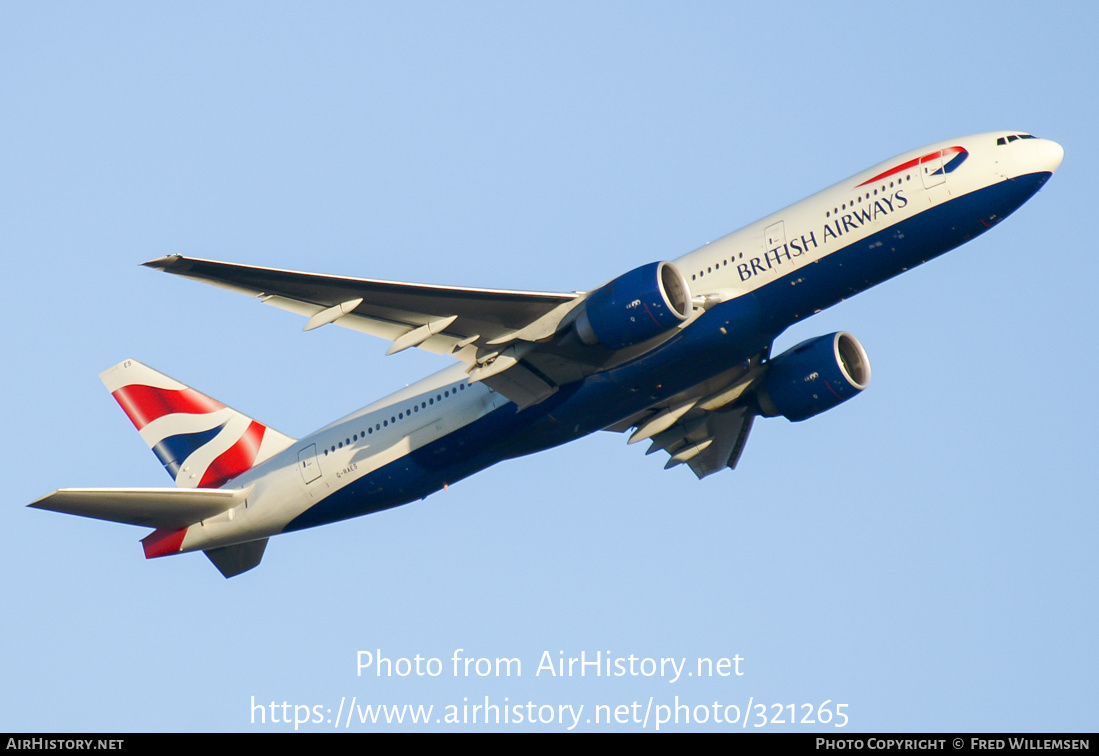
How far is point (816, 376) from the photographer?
3459 cm

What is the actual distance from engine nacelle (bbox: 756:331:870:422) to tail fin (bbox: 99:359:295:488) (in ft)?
43.7

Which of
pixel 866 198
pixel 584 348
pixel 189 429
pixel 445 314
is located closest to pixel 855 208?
pixel 866 198

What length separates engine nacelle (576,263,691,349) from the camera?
96.4ft

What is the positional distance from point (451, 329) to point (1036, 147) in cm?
1399

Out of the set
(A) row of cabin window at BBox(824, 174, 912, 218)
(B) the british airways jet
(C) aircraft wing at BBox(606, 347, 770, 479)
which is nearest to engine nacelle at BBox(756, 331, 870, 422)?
(B) the british airways jet

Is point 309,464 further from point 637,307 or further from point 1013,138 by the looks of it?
point 1013,138

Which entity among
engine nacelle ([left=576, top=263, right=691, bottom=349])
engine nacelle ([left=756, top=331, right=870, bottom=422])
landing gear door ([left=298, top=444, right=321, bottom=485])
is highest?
engine nacelle ([left=576, top=263, right=691, bottom=349])

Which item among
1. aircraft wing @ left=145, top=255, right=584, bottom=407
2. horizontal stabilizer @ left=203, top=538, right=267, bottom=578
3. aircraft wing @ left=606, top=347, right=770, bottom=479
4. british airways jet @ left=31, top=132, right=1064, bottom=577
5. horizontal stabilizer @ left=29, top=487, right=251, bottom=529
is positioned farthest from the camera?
horizontal stabilizer @ left=203, top=538, right=267, bottom=578

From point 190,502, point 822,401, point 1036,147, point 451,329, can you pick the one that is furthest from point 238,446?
point 1036,147

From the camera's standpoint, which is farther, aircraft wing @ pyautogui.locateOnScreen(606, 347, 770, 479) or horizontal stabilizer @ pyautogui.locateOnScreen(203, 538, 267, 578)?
horizontal stabilizer @ pyautogui.locateOnScreen(203, 538, 267, 578)

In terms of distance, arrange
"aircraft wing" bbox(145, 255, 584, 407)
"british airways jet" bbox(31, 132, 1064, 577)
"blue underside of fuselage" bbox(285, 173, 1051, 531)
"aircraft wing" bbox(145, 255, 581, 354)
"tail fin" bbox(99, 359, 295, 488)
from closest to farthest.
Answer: "aircraft wing" bbox(145, 255, 581, 354)
"aircraft wing" bbox(145, 255, 584, 407)
"british airways jet" bbox(31, 132, 1064, 577)
"blue underside of fuselage" bbox(285, 173, 1051, 531)
"tail fin" bbox(99, 359, 295, 488)

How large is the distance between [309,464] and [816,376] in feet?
43.7

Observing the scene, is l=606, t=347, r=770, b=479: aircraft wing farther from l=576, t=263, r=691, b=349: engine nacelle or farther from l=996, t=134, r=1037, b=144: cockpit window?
l=996, t=134, r=1037, b=144: cockpit window
